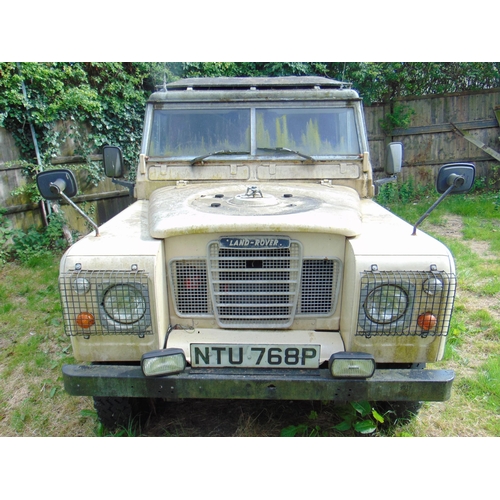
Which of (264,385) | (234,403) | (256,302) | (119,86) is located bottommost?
(234,403)

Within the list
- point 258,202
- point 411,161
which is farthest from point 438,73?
point 258,202

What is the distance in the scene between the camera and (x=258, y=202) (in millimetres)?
2871

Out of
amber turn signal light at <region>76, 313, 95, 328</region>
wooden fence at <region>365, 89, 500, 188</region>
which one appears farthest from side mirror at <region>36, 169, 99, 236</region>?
wooden fence at <region>365, 89, 500, 188</region>

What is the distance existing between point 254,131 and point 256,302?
5.50 feet

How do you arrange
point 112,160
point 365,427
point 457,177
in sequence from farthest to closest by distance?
point 112,160, point 365,427, point 457,177

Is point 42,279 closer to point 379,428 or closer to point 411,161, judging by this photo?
point 379,428

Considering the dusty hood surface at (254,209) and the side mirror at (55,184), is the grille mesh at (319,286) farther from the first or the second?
the side mirror at (55,184)

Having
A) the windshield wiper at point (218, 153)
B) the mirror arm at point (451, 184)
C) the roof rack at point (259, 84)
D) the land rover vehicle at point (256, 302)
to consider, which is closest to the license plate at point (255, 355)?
the land rover vehicle at point (256, 302)

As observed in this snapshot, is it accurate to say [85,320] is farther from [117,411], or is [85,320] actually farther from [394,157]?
[394,157]

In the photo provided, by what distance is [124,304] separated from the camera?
2.44 m

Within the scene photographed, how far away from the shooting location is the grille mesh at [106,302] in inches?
94.2

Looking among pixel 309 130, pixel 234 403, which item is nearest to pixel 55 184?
pixel 234 403

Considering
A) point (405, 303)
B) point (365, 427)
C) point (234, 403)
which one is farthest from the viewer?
point (234, 403)

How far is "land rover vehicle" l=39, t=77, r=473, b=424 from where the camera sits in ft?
7.69
